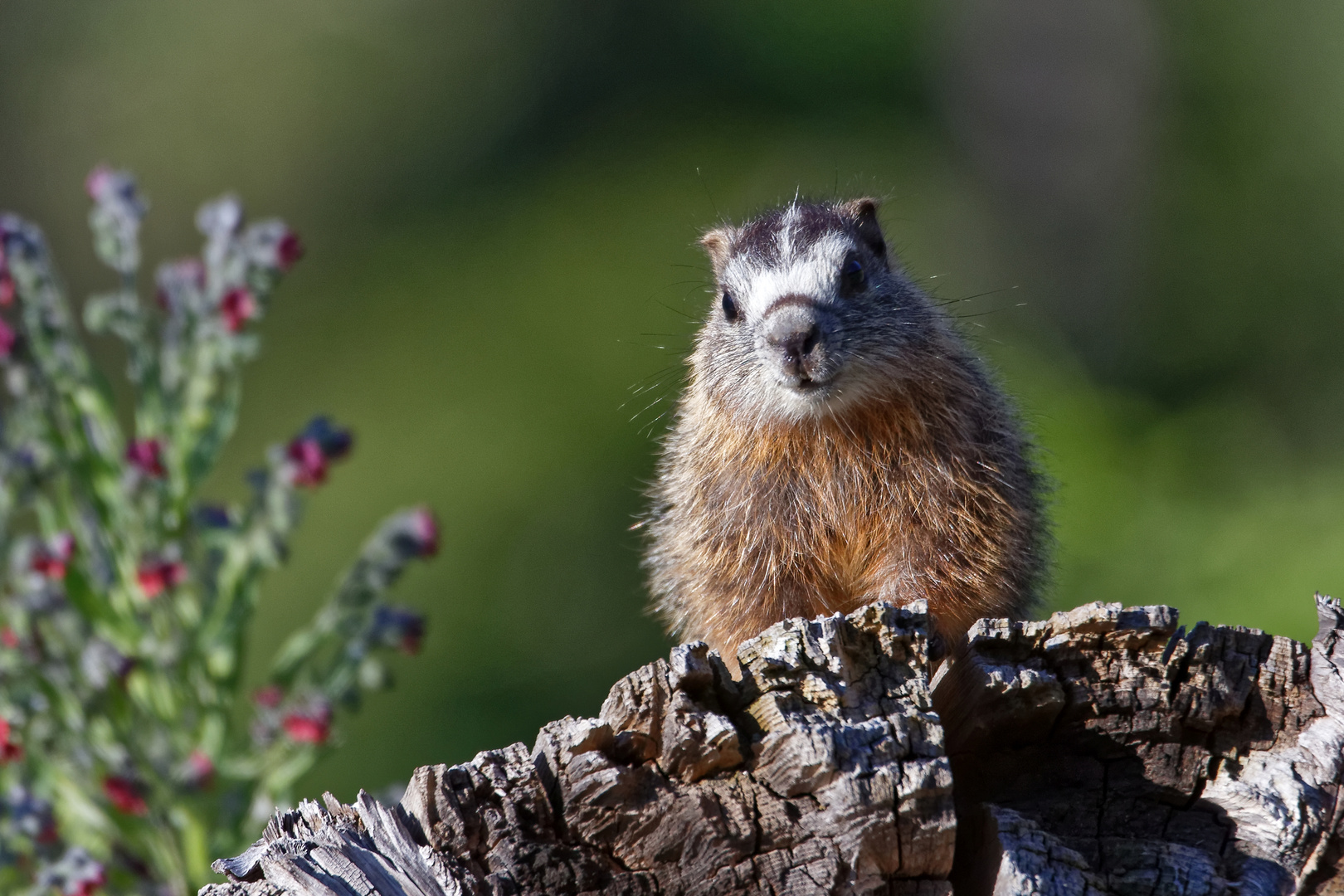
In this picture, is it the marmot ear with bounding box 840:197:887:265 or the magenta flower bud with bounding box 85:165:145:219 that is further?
the marmot ear with bounding box 840:197:887:265

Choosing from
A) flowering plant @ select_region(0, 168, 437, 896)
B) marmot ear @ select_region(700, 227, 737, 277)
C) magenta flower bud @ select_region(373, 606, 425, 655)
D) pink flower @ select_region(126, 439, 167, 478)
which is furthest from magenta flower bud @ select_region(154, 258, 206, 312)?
marmot ear @ select_region(700, 227, 737, 277)

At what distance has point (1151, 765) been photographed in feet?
9.61

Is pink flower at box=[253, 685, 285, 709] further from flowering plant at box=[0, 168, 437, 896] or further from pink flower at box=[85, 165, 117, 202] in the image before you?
pink flower at box=[85, 165, 117, 202]

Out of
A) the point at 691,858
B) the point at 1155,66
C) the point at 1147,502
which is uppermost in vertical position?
the point at 1155,66

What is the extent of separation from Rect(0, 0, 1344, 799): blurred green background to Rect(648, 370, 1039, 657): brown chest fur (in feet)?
16.5

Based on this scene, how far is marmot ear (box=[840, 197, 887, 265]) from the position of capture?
4766 millimetres

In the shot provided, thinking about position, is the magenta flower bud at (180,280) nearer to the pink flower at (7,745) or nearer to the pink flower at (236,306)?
the pink flower at (236,306)

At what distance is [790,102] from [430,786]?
13.1 meters

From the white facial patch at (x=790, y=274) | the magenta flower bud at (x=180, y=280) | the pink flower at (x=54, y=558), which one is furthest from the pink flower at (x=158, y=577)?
the white facial patch at (x=790, y=274)

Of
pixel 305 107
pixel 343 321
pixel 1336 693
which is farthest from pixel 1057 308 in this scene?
pixel 1336 693

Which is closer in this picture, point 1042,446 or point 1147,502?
point 1042,446

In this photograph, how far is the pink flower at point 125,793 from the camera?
338cm

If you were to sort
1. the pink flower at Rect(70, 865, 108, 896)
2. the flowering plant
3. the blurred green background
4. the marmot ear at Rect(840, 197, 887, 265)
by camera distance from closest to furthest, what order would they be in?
1. the pink flower at Rect(70, 865, 108, 896)
2. the flowering plant
3. the marmot ear at Rect(840, 197, 887, 265)
4. the blurred green background

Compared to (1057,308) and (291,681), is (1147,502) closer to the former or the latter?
(1057,308)
